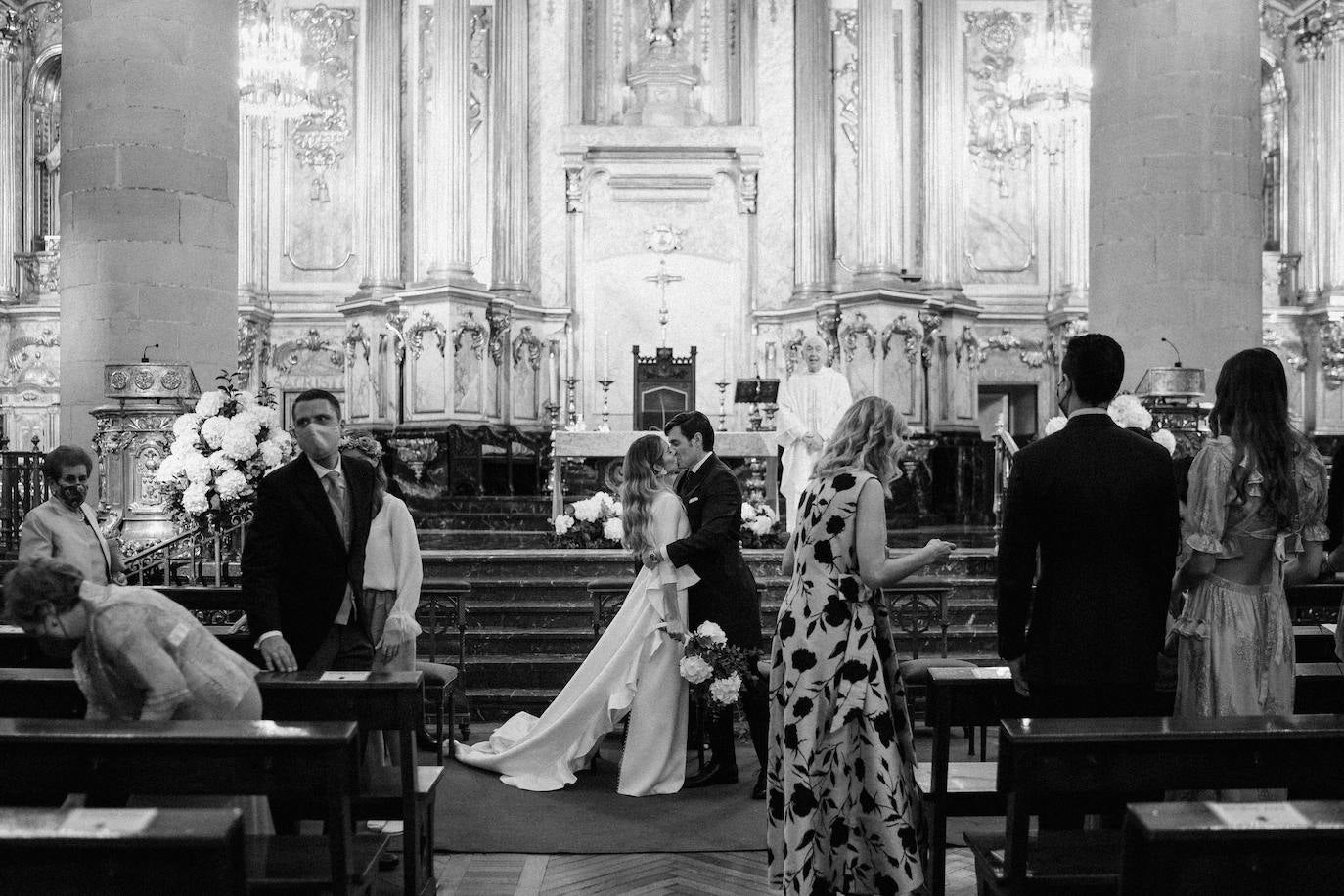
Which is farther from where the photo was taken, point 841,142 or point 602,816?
point 841,142

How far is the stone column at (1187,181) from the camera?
10.0 meters

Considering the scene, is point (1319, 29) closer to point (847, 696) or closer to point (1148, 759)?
point (847, 696)

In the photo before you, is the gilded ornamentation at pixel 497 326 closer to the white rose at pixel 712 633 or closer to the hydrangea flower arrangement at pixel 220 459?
the hydrangea flower arrangement at pixel 220 459

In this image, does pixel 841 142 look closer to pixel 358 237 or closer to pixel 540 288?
pixel 540 288

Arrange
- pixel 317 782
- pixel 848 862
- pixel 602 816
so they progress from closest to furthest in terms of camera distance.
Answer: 1. pixel 317 782
2. pixel 848 862
3. pixel 602 816

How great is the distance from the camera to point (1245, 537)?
406cm

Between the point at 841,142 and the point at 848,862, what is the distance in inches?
549

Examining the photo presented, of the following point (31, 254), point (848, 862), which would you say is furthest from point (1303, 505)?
point (31, 254)

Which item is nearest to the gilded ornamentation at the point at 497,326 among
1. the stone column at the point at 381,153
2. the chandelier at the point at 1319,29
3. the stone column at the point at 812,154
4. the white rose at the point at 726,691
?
the stone column at the point at 381,153

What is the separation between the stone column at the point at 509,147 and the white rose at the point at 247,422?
31.0 ft

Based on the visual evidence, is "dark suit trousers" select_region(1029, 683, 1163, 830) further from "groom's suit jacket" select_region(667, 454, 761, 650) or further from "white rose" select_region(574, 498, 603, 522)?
"white rose" select_region(574, 498, 603, 522)

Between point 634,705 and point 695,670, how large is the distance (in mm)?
460

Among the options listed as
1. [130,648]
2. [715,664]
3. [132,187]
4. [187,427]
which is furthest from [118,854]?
[132,187]

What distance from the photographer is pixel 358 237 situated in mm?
17359
